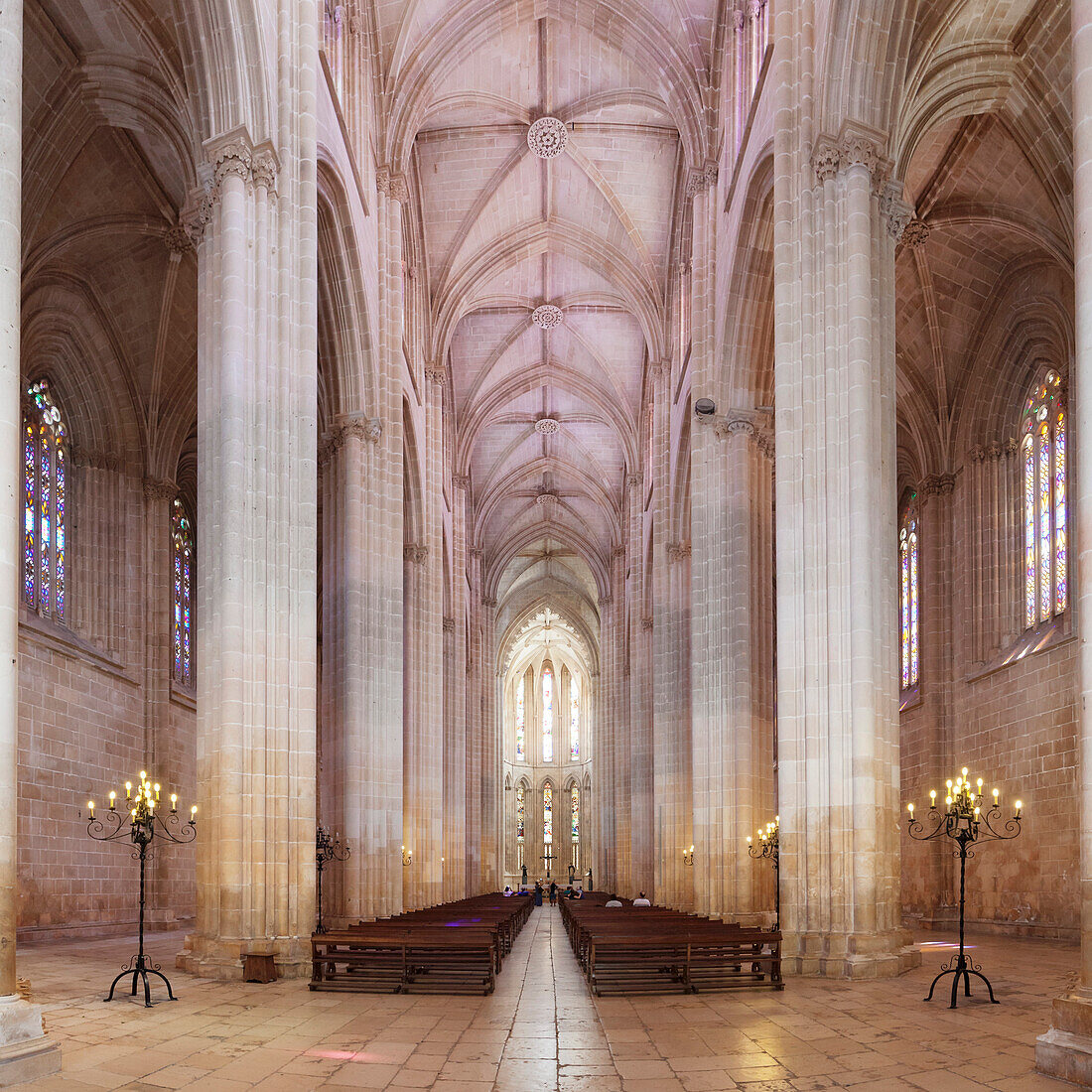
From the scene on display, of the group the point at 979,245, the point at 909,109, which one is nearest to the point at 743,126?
the point at 909,109

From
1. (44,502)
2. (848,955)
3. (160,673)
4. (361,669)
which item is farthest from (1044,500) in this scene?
(44,502)

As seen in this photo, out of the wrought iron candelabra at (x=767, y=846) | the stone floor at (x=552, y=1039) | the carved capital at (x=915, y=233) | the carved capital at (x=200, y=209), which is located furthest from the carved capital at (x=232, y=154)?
the carved capital at (x=915, y=233)

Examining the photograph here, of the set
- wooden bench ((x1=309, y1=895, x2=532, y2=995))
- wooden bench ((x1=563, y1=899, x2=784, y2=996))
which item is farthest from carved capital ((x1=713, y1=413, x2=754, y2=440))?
wooden bench ((x1=309, y1=895, x2=532, y2=995))

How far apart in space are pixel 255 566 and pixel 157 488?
1471cm

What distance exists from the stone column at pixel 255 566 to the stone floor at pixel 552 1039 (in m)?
1.39

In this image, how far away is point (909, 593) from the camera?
30.2 m

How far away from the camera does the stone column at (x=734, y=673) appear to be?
70.7 ft

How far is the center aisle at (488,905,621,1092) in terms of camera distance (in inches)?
338

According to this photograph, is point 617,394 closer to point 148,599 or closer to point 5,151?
point 148,599

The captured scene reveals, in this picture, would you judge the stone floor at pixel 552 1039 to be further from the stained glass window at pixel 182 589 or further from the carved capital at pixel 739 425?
the stained glass window at pixel 182 589

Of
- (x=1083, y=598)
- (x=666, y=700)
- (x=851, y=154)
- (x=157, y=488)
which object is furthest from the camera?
(x=666, y=700)

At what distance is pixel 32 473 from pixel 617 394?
22049 millimetres

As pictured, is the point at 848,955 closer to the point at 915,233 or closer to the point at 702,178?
the point at 915,233

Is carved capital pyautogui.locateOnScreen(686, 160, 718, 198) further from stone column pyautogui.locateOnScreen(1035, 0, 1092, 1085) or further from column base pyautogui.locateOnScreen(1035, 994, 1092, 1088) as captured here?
column base pyautogui.locateOnScreen(1035, 994, 1092, 1088)
